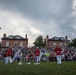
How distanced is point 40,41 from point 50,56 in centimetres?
5960

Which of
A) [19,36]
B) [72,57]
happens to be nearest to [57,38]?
[19,36]

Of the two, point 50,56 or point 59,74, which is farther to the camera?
point 50,56

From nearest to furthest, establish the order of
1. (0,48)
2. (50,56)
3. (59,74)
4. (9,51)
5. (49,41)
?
1. (59,74)
2. (9,51)
3. (50,56)
4. (0,48)
5. (49,41)

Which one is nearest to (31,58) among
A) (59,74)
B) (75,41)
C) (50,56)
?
(50,56)

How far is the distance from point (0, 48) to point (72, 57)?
49868 mm

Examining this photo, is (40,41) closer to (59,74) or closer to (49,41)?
(49,41)

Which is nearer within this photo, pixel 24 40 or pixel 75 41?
pixel 24 40

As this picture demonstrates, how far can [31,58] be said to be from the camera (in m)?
38.3

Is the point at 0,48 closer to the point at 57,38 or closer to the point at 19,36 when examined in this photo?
the point at 19,36

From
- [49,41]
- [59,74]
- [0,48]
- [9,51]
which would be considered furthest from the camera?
[49,41]

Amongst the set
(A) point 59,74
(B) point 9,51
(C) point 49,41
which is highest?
(C) point 49,41

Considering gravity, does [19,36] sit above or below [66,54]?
above

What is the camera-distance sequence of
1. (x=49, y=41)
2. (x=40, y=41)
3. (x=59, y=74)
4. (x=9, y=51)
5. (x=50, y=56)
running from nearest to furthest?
1. (x=59, y=74)
2. (x=9, y=51)
3. (x=50, y=56)
4. (x=49, y=41)
5. (x=40, y=41)

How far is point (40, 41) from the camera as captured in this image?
320 feet
